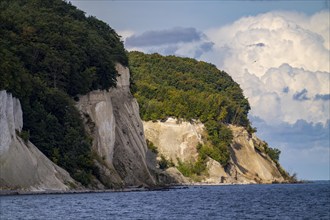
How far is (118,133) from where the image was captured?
118 metres

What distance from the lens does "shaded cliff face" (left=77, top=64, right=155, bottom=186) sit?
108750 mm

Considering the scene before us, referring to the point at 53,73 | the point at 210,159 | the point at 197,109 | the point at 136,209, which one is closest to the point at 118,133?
the point at 53,73

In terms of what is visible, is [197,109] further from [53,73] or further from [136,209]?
[136,209]

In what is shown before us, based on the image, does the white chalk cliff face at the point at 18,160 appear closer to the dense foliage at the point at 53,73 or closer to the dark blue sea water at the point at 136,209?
the dense foliage at the point at 53,73

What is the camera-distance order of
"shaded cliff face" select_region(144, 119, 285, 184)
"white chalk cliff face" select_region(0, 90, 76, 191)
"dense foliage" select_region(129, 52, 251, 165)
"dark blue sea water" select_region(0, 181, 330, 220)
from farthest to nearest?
"dense foliage" select_region(129, 52, 251, 165), "shaded cliff face" select_region(144, 119, 285, 184), "white chalk cliff face" select_region(0, 90, 76, 191), "dark blue sea water" select_region(0, 181, 330, 220)

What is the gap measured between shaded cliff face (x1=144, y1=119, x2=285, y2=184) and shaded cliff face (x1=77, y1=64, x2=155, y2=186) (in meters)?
36.3

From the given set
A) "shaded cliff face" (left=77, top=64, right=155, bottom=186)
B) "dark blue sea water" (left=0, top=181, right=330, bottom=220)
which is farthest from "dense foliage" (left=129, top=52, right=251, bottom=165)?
"dark blue sea water" (left=0, top=181, right=330, bottom=220)

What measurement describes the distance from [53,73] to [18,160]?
24965 mm

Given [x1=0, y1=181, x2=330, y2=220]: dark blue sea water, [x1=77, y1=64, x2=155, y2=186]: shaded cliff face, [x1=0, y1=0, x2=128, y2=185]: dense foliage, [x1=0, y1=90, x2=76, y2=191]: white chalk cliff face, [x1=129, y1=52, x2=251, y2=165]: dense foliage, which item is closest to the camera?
[x1=0, y1=181, x2=330, y2=220]: dark blue sea water

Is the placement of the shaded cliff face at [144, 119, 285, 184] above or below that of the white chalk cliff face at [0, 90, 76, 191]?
above

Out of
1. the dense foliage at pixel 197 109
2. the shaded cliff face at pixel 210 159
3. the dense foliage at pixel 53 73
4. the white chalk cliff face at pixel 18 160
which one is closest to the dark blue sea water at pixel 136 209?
the white chalk cliff face at pixel 18 160

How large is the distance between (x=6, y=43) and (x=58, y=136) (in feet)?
42.9

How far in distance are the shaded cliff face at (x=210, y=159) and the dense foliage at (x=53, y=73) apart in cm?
5070

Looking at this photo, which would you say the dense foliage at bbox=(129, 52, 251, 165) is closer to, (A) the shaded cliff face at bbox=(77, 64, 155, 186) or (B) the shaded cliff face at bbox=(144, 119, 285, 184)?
(B) the shaded cliff face at bbox=(144, 119, 285, 184)
